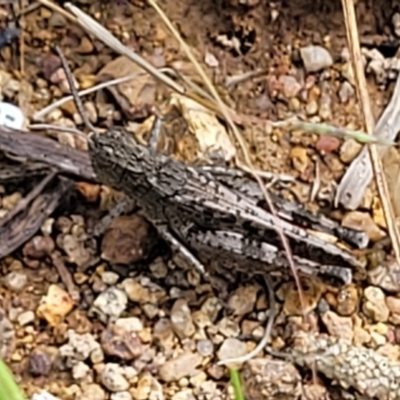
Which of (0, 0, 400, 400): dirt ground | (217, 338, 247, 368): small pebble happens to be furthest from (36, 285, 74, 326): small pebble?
(217, 338, 247, 368): small pebble

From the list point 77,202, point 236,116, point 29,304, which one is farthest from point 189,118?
point 29,304

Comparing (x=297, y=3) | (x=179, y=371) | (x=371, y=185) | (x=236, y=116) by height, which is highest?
(x=297, y=3)

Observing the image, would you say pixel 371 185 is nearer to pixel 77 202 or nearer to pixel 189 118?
pixel 189 118

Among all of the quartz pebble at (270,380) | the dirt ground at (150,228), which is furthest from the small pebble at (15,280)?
the quartz pebble at (270,380)

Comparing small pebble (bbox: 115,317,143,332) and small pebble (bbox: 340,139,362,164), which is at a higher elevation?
small pebble (bbox: 340,139,362,164)

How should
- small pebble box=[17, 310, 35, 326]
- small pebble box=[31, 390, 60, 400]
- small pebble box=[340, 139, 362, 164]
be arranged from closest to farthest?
1. small pebble box=[31, 390, 60, 400]
2. small pebble box=[17, 310, 35, 326]
3. small pebble box=[340, 139, 362, 164]

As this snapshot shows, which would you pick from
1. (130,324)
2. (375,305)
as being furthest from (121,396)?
(375,305)

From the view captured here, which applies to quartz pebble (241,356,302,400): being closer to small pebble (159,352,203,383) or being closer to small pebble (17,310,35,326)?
small pebble (159,352,203,383)

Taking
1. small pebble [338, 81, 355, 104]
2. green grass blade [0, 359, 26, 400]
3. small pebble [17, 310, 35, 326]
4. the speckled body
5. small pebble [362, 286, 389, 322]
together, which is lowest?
small pebble [362, 286, 389, 322]
